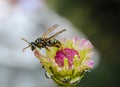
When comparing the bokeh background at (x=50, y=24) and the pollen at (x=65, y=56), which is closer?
the pollen at (x=65, y=56)

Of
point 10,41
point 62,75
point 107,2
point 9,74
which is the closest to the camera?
point 62,75

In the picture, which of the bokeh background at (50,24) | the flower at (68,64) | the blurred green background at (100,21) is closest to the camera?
the flower at (68,64)

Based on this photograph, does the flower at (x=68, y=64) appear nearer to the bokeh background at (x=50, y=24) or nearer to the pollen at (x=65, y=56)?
the pollen at (x=65, y=56)

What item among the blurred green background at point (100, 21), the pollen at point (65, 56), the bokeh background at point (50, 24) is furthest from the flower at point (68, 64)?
the blurred green background at point (100, 21)

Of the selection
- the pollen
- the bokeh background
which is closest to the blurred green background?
the bokeh background

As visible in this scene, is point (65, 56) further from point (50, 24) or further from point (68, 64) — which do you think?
point (50, 24)

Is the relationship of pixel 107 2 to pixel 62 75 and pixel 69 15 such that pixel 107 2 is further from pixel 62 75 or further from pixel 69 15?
pixel 62 75

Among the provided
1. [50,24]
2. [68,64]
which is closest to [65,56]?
[68,64]

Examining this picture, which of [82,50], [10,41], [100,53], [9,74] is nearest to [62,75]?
[82,50]
